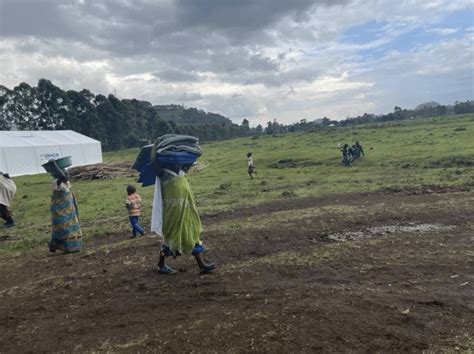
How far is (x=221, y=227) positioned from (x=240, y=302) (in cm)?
532

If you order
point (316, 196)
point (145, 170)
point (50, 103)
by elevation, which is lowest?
point (316, 196)

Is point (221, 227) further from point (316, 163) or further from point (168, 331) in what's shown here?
point (316, 163)

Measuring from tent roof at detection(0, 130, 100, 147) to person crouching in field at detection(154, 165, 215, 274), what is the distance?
35801 mm

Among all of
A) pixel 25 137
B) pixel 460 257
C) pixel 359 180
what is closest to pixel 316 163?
pixel 359 180

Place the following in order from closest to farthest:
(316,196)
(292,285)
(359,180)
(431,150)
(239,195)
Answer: (292,285)
(316,196)
(239,195)
(359,180)
(431,150)

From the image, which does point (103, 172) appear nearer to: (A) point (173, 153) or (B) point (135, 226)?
(B) point (135, 226)

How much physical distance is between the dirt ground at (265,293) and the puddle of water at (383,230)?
2cm

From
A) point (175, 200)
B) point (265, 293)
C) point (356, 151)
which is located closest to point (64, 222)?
Result: point (175, 200)

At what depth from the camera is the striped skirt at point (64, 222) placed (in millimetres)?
9266

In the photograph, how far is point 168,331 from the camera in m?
4.95

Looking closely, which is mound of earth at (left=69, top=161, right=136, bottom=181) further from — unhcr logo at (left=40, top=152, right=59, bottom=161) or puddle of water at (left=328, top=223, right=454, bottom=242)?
puddle of water at (left=328, top=223, right=454, bottom=242)

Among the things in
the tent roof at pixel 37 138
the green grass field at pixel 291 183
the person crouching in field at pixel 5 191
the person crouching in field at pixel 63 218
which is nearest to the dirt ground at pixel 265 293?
the person crouching in field at pixel 63 218

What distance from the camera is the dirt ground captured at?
4.60m

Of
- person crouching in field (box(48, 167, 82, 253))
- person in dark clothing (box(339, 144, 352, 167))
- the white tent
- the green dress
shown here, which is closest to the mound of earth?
the white tent
